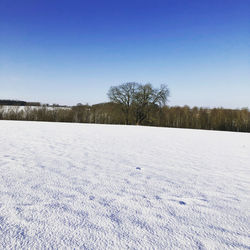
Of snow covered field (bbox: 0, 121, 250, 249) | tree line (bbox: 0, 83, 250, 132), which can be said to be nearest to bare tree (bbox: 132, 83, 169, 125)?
tree line (bbox: 0, 83, 250, 132)

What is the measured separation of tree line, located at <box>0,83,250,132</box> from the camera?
31.6 metres

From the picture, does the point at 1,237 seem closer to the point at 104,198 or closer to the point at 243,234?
the point at 104,198

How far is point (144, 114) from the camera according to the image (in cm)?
3228

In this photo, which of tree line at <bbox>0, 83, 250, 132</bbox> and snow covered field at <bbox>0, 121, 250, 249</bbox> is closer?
snow covered field at <bbox>0, 121, 250, 249</bbox>

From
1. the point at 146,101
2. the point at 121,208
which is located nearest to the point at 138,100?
the point at 146,101

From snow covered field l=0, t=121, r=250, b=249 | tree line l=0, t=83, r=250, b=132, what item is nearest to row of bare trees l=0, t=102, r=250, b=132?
tree line l=0, t=83, r=250, b=132

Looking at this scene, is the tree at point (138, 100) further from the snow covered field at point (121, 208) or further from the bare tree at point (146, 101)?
the snow covered field at point (121, 208)

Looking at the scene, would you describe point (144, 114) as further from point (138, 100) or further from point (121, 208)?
point (121, 208)

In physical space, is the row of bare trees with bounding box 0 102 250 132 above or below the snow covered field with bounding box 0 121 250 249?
above

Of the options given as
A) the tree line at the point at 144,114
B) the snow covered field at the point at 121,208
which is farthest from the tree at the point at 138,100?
the snow covered field at the point at 121,208

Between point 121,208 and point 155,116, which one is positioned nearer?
point 121,208

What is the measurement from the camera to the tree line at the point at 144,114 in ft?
104

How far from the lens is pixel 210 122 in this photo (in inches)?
Answer: 1350

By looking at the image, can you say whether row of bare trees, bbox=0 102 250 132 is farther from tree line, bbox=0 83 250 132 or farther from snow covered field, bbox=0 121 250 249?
snow covered field, bbox=0 121 250 249
